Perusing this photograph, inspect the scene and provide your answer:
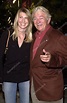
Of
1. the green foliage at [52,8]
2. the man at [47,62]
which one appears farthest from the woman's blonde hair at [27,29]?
the green foliage at [52,8]

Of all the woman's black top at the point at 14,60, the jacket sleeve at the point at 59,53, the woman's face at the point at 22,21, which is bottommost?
the woman's black top at the point at 14,60

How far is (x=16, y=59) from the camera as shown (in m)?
3.39

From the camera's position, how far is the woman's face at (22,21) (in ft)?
11.2

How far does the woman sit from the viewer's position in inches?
134

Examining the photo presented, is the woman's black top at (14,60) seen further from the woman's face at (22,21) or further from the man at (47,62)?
the man at (47,62)

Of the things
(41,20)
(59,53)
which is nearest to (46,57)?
(59,53)

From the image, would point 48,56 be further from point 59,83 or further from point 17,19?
point 17,19

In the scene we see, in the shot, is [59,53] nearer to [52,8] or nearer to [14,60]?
[14,60]

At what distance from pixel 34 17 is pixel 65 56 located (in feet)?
2.18

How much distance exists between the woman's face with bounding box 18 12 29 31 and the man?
0.35 m

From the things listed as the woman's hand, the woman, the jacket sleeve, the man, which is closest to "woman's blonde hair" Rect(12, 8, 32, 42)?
the woman

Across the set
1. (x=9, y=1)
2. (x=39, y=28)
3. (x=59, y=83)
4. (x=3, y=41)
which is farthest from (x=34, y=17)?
(x=9, y=1)

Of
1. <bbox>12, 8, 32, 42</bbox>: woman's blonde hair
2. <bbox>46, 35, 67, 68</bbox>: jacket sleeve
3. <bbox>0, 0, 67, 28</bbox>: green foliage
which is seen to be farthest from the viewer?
<bbox>0, 0, 67, 28</bbox>: green foliage

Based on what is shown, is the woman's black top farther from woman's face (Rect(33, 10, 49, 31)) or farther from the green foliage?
the green foliage
